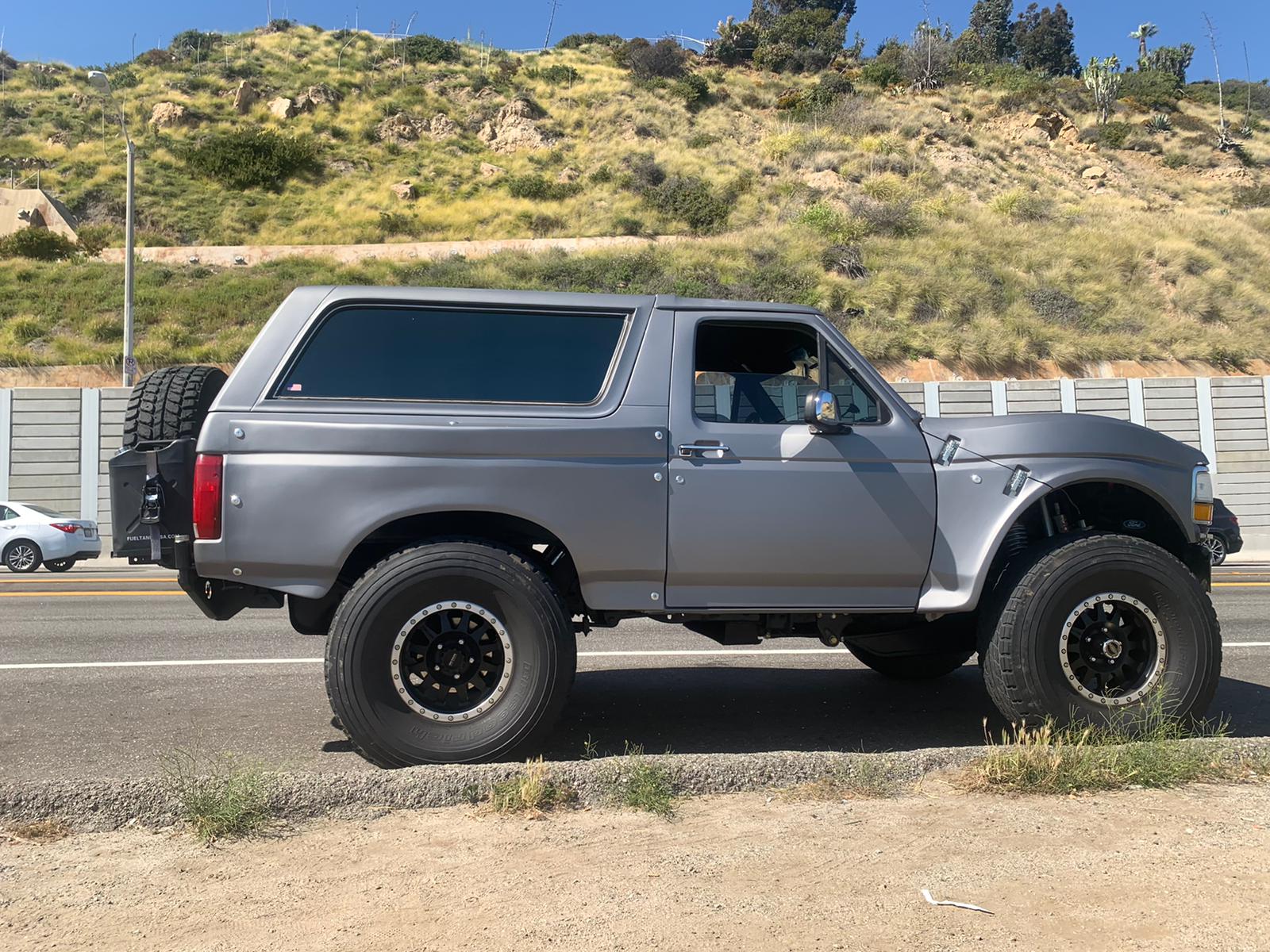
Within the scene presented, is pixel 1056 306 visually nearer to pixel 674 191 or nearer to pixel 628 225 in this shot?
pixel 628 225

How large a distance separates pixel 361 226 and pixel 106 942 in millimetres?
45098

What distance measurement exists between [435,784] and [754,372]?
243cm

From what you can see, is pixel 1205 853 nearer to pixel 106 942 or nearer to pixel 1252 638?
pixel 106 942

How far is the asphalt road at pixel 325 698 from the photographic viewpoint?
5.32 metres

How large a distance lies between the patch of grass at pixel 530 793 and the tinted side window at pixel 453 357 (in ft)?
5.58

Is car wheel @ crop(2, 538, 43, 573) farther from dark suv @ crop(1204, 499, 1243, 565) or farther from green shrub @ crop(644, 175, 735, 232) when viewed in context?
green shrub @ crop(644, 175, 735, 232)

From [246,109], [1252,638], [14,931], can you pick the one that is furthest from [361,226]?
[14,931]

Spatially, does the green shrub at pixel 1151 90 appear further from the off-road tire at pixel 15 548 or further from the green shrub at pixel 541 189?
the off-road tire at pixel 15 548

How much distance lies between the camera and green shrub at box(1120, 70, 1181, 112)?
66250 millimetres

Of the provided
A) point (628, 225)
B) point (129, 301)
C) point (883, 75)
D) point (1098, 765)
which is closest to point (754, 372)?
point (1098, 765)

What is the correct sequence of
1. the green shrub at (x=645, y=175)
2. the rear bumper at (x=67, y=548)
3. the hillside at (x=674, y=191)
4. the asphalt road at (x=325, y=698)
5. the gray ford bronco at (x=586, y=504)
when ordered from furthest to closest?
1. the green shrub at (x=645, y=175)
2. the hillside at (x=674, y=191)
3. the rear bumper at (x=67, y=548)
4. the asphalt road at (x=325, y=698)
5. the gray ford bronco at (x=586, y=504)

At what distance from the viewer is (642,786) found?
13.4 ft

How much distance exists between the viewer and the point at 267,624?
10.0m

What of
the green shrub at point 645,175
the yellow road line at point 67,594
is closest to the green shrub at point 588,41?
the green shrub at point 645,175
